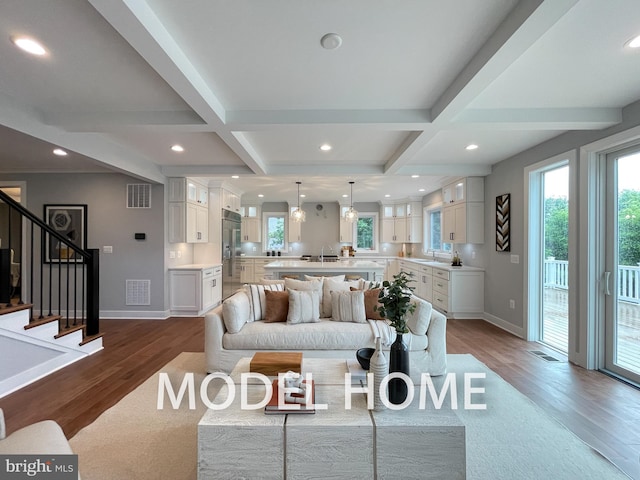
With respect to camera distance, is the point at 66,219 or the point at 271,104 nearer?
the point at 271,104

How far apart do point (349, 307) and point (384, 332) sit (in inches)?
17.6

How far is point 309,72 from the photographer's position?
224 cm

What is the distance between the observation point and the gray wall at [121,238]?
16.7ft

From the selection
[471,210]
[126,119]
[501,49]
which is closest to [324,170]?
[471,210]

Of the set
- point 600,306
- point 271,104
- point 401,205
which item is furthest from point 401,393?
point 401,205

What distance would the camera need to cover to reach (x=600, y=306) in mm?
3195

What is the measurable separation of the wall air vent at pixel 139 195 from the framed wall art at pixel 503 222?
5.68 meters

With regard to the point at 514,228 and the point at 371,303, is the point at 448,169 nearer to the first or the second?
the point at 514,228

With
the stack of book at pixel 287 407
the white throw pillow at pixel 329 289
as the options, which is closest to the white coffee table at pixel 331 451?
the stack of book at pixel 287 407

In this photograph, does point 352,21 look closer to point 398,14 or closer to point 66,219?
point 398,14

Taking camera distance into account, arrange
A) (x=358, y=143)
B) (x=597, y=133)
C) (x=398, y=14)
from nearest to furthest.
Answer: (x=398, y=14), (x=597, y=133), (x=358, y=143)

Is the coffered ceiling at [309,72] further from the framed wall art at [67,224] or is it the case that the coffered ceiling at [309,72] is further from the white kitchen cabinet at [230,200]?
the white kitchen cabinet at [230,200]

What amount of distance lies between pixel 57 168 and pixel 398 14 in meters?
5.58

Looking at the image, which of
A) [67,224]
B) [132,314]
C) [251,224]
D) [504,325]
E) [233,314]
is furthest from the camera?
[251,224]
